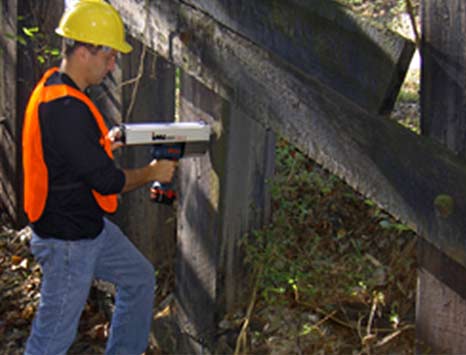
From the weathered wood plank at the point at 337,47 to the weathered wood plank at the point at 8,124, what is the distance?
289cm

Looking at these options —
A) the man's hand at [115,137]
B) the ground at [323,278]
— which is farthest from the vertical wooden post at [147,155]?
the man's hand at [115,137]

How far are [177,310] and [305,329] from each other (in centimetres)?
77

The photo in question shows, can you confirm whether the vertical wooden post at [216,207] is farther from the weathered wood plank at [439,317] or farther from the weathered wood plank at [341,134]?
the weathered wood plank at [439,317]

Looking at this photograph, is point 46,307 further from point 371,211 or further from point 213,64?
point 371,211

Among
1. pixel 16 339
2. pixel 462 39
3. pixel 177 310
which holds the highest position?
pixel 462 39

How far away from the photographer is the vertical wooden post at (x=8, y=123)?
206 inches

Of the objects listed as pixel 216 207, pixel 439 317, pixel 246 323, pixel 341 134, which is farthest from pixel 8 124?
pixel 439 317

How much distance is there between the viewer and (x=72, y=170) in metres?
3.30

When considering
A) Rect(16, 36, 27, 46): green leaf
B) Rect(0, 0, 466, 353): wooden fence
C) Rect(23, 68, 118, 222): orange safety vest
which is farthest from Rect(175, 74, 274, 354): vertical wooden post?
Rect(16, 36, 27, 46): green leaf

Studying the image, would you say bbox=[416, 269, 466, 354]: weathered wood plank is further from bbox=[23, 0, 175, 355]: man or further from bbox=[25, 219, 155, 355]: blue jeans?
bbox=[25, 219, 155, 355]: blue jeans

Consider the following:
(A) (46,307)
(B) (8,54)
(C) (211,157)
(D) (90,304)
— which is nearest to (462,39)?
(C) (211,157)

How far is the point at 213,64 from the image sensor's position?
10.4 ft

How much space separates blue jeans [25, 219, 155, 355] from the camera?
3416mm

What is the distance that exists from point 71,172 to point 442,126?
5.36 feet
